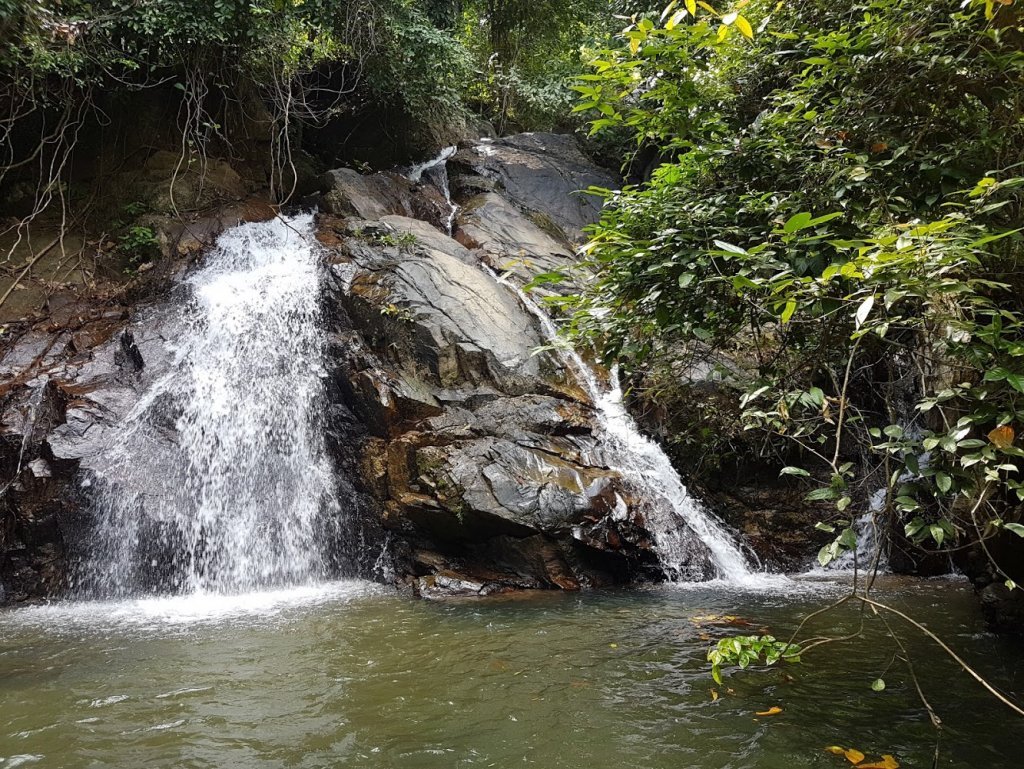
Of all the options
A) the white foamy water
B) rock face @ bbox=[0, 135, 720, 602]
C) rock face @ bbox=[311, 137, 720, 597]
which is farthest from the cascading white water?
rock face @ bbox=[311, 137, 720, 597]

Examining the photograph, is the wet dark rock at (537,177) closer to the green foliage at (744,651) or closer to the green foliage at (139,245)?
the green foliage at (139,245)

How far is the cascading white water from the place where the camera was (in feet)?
25.0

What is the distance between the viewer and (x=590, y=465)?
26.7 feet

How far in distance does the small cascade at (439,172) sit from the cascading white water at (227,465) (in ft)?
16.5

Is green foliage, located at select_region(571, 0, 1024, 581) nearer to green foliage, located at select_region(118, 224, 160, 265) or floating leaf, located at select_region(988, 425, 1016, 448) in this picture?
floating leaf, located at select_region(988, 425, 1016, 448)

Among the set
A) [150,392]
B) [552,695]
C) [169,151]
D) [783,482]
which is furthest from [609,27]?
[552,695]

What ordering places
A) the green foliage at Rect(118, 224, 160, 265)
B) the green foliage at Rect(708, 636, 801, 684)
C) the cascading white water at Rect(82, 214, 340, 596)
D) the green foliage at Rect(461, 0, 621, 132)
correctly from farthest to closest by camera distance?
the green foliage at Rect(461, 0, 621, 132), the green foliage at Rect(118, 224, 160, 265), the cascading white water at Rect(82, 214, 340, 596), the green foliage at Rect(708, 636, 801, 684)

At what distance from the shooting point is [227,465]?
8328 mm

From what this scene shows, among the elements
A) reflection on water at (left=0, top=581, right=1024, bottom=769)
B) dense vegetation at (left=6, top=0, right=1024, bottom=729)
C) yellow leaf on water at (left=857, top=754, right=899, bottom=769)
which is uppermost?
dense vegetation at (left=6, top=0, right=1024, bottom=729)

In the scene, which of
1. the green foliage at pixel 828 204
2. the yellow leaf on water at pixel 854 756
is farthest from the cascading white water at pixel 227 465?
the yellow leaf on water at pixel 854 756

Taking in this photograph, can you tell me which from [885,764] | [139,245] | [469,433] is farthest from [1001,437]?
[139,245]

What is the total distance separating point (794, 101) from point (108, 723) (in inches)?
202

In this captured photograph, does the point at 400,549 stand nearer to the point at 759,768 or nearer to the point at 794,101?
the point at 759,768

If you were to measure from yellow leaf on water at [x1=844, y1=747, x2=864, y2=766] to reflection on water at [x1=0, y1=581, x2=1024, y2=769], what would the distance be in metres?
0.05
